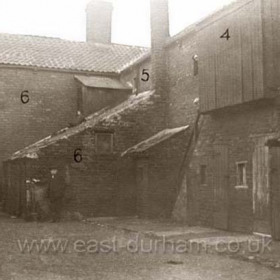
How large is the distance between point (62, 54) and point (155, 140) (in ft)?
33.3

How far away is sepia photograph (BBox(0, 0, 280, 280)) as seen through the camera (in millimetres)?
11500

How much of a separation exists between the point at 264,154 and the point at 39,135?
47.0 feet

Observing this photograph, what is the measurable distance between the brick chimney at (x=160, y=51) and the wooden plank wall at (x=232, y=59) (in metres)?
4.73

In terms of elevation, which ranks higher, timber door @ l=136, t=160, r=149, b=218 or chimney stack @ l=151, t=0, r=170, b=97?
chimney stack @ l=151, t=0, r=170, b=97

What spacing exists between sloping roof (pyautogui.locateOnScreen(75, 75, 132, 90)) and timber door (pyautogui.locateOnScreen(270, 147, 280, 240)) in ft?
43.7

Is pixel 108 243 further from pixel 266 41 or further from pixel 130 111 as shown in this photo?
pixel 130 111

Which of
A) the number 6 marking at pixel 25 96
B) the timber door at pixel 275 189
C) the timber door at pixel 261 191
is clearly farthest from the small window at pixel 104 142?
the timber door at pixel 275 189

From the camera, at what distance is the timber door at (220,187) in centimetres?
1570

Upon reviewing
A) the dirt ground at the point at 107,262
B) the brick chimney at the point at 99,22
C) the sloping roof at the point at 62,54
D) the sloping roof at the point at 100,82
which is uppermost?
the brick chimney at the point at 99,22

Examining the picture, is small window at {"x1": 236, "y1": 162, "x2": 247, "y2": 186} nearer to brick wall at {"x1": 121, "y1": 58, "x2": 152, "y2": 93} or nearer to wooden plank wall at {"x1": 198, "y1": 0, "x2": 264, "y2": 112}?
wooden plank wall at {"x1": 198, "y1": 0, "x2": 264, "y2": 112}

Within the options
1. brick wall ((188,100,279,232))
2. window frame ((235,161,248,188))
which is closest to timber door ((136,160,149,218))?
brick wall ((188,100,279,232))

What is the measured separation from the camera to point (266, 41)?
13.7 meters

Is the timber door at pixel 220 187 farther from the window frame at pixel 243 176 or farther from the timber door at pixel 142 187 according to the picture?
the timber door at pixel 142 187

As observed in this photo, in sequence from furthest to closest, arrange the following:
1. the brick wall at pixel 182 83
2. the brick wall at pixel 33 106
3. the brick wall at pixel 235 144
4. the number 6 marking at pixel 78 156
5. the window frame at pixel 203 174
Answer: the brick wall at pixel 33 106 < the number 6 marking at pixel 78 156 < the brick wall at pixel 182 83 < the window frame at pixel 203 174 < the brick wall at pixel 235 144
